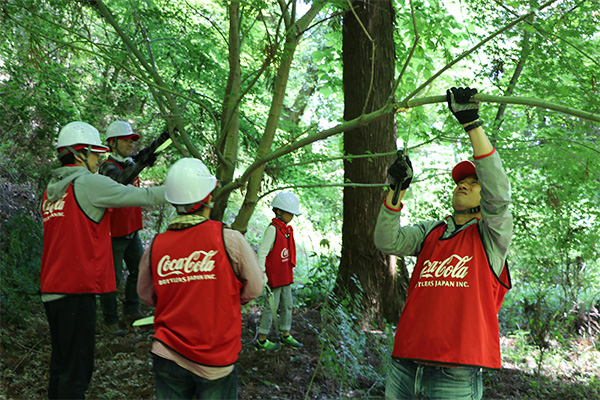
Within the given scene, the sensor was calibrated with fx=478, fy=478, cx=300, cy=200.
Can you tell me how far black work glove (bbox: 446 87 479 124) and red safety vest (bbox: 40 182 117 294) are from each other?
2.66 m

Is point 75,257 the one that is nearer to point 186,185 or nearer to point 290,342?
point 186,185

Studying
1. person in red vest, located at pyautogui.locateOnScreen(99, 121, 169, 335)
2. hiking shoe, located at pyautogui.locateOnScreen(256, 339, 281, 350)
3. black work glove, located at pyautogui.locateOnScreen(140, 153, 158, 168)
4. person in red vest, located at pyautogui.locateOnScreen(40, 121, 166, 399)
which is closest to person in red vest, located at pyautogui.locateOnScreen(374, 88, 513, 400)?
person in red vest, located at pyautogui.locateOnScreen(40, 121, 166, 399)

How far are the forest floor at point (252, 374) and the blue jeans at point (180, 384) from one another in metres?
1.64

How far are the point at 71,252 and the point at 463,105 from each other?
2.82 m

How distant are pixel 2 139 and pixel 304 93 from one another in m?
10.7

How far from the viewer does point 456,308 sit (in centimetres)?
246

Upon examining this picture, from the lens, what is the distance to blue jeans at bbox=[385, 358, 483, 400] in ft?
7.87

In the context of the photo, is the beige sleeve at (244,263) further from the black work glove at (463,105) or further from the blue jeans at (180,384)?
the black work glove at (463,105)

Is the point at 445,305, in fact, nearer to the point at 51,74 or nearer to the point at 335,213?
the point at 51,74

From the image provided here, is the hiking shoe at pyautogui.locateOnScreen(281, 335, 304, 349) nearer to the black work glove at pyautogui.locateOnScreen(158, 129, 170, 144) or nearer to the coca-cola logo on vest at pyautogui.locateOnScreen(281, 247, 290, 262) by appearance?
the coca-cola logo on vest at pyautogui.locateOnScreen(281, 247, 290, 262)

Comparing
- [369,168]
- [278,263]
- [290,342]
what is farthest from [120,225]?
[369,168]

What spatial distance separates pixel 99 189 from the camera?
3533mm

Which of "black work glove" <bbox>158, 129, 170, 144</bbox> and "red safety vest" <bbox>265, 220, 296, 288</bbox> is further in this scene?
"red safety vest" <bbox>265, 220, 296, 288</bbox>

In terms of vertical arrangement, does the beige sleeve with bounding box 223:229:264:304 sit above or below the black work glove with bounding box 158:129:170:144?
below
